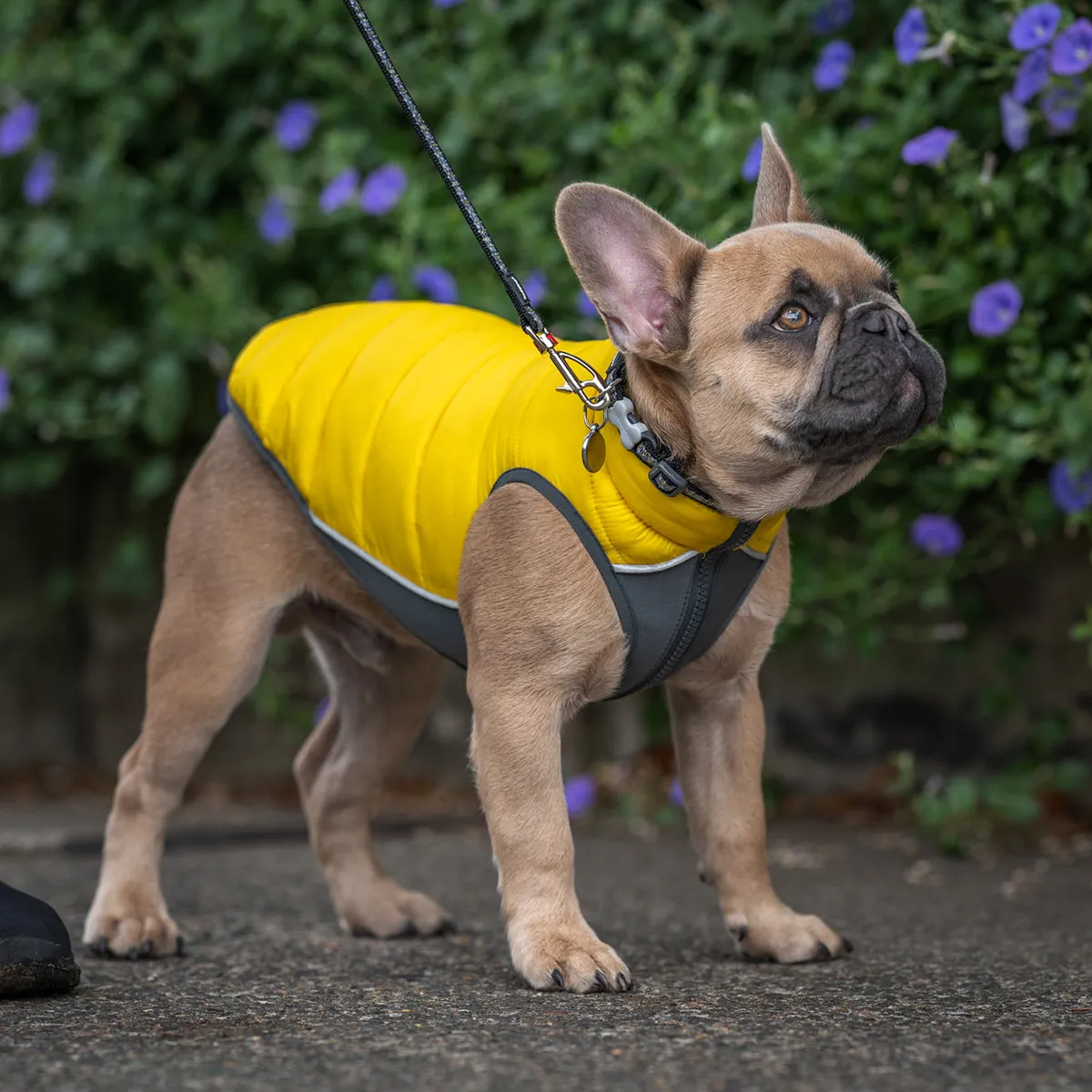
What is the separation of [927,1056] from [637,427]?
45.0 inches

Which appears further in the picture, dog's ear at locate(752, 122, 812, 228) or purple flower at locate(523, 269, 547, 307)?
purple flower at locate(523, 269, 547, 307)

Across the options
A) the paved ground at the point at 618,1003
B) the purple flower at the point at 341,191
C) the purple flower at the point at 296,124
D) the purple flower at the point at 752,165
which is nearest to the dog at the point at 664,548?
the paved ground at the point at 618,1003

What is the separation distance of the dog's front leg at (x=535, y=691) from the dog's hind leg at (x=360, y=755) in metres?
0.80

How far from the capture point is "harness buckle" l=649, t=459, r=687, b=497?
286 cm

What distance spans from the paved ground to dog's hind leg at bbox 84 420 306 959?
0.23 m

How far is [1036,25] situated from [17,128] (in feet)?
10.9

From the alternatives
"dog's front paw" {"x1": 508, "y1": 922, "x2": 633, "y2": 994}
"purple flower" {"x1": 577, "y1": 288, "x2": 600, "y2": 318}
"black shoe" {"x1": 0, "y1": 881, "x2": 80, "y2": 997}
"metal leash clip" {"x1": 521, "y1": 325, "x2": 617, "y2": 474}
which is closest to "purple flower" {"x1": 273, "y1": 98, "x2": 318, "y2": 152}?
"purple flower" {"x1": 577, "y1": 288, "x2": 600, "y2": 318}

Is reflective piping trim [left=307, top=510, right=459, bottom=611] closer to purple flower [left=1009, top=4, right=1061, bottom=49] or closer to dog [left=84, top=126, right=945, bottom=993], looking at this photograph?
dog [left=84, top=126, right=945, bottom=993]

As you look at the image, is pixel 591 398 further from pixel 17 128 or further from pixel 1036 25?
pixel 17 128

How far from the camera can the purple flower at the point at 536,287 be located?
15.2 ft

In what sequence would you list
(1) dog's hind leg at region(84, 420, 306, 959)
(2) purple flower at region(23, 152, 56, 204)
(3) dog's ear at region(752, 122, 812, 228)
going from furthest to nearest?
1. (2) purple flower at region(23, 152, 56, 204)
2. (1) dog's hind leg at region(84, 420, 306, 959)
3. (3) dog's ear at region(752, 122, 812, 228)

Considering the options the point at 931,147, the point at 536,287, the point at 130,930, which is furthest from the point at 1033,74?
the point at 130,930

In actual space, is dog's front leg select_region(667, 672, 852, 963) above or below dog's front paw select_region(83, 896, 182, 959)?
above

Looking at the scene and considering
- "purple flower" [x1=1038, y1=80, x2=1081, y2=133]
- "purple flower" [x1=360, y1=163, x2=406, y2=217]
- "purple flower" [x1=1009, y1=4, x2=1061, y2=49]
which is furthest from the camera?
"purple flower" [x1=360, y1=163, x2=406, y2=217]
